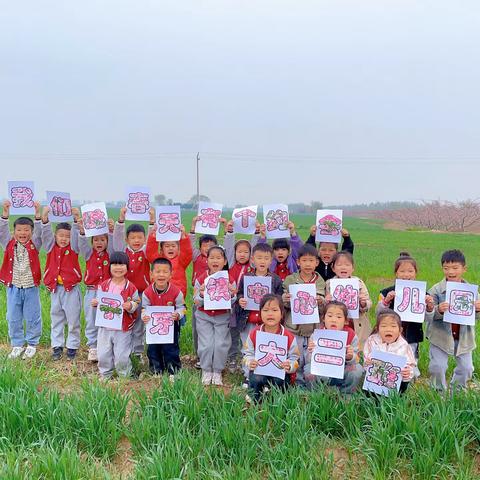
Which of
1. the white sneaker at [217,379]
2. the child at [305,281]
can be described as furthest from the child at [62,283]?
the child at [305,281]

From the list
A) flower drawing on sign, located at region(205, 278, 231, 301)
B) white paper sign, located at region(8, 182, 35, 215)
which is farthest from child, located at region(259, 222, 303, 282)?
white paper sign, located at region(8, 182, 35, 215)

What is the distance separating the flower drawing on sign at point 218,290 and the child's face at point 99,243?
155cm

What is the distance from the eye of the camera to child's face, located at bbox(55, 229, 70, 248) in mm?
5782

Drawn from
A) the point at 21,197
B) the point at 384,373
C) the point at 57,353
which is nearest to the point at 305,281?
the point at 384,373

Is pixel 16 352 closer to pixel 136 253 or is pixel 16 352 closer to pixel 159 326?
pixel 136 253

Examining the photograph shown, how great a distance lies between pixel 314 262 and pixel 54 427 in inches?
114

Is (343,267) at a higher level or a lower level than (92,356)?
higher

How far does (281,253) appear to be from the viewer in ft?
18.3

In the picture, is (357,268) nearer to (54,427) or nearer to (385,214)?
(54,427)

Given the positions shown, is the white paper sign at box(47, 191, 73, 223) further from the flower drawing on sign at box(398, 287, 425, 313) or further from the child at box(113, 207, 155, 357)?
the flower drawing on sign at box(398, 287, 425, 313)

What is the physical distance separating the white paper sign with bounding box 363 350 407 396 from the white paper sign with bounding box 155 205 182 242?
8.83ft

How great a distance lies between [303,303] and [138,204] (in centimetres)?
239

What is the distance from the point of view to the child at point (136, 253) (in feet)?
18.7

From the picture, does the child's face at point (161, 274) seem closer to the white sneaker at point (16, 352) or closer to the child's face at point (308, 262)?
the child's face at point (308, 262)
